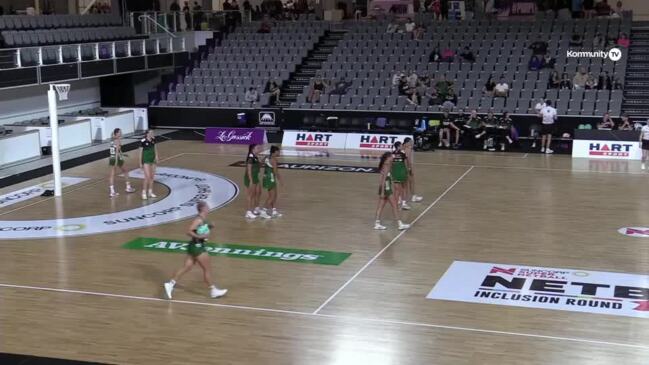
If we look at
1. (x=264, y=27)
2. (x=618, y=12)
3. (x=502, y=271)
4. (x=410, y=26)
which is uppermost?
(x=618, y=12)

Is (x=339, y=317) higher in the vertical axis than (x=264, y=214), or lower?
higher

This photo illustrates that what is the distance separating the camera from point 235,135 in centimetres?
2922

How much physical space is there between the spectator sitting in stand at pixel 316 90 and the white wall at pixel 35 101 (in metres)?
8.90

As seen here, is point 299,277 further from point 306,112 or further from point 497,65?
point 497,65

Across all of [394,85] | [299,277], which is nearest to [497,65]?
[394,85]

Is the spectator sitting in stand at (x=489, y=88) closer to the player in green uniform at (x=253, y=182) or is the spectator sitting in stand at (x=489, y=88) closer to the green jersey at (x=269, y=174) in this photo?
the player in green uniform at (x=253, y=182)

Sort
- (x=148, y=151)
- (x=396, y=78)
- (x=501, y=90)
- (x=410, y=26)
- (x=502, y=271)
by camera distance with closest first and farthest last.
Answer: (x=502, y=271), (x=148, y=151), (x=501, y=90), (x=396, y=78), (x=410, y=26)

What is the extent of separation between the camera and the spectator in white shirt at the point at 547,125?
2558 centimetres

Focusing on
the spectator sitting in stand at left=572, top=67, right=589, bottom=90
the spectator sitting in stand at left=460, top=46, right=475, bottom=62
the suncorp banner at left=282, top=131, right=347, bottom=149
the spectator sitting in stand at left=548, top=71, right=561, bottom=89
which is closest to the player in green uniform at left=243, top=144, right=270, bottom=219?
the suncorp banner at left=282, top=131, right=347, bottom=149

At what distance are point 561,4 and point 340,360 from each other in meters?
27.6

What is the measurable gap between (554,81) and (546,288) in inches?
697

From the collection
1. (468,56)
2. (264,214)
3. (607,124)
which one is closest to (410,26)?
(468,56)

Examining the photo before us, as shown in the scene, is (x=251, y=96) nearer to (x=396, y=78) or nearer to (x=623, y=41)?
(x=396, y=78)

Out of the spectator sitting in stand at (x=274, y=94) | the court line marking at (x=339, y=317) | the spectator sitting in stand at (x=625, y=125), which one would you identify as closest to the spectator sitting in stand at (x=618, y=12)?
the spectator sitting in stand at (x=625, y=125)
